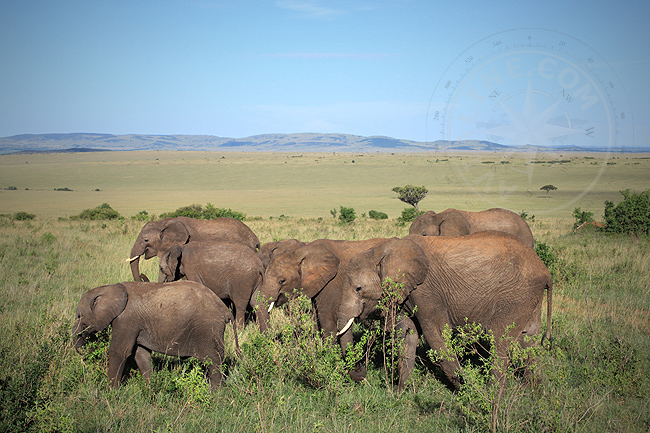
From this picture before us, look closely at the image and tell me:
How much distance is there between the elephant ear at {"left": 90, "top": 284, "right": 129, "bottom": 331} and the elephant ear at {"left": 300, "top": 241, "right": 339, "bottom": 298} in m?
2.55

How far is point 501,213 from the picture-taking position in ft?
43.4

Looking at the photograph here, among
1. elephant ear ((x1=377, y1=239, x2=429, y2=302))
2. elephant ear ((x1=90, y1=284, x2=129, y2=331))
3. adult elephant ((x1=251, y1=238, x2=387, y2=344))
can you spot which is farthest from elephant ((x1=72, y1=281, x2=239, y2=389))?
elephant ear ((x1=377, y1=239, x2=429, y2=302))

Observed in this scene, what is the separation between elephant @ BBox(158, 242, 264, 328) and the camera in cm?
949

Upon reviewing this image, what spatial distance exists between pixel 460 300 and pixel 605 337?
344cm

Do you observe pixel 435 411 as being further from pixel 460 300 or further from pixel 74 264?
pixel 74 264

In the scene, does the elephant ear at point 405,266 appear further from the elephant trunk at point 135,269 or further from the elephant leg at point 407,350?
the elephant trunk at point 135,269

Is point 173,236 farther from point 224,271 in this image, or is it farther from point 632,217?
point 632,217

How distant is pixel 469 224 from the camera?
1270 centimetres

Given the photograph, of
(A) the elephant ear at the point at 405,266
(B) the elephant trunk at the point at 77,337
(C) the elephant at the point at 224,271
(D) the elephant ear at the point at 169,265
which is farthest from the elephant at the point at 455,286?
(D) the elephant ear at the point at 169,265

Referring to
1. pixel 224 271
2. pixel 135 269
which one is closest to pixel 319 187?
pixel 135 269

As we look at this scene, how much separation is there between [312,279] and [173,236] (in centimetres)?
617

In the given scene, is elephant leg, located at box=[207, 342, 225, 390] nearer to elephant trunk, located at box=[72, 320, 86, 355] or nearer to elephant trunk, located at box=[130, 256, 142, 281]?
elephant trunk, located at box=[72, 320, 86, 355]

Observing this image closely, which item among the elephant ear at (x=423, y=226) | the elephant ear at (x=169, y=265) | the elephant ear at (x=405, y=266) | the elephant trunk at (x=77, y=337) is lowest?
the elephant trunk at (x=77, y=337)

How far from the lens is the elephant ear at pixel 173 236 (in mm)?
12219
